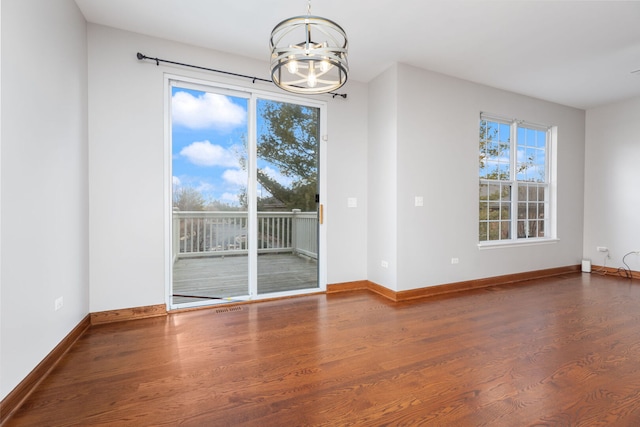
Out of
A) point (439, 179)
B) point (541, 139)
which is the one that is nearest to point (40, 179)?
point (439, 179)

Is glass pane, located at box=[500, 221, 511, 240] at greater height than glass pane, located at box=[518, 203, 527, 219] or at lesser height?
lesser

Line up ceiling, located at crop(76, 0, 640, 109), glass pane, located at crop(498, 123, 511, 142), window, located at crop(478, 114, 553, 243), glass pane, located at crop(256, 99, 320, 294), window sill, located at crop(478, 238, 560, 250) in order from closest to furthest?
1. ceiling, located at crop(76, 0, 640, 109)
2. glass pane, located at crop(256, 99, 320, 294)
3. window sill, located at crop(478, 238, 560, 250)
4. window, located at crop(478, 114, 553, 243)
5. glass pane, located at crop(498, 123, 511, 142)

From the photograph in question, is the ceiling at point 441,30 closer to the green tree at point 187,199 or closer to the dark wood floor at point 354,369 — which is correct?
the green tree at point 187,199

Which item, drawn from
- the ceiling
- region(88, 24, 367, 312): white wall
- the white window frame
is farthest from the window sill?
region(88, 24, 367, 312): white wall

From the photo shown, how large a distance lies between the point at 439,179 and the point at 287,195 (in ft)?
6.54

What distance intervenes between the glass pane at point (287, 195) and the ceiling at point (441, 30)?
747mm

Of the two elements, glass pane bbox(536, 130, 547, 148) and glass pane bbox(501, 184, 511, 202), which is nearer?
glass pane bbox(501, 184, 511, 202)

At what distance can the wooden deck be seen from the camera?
10.6ft

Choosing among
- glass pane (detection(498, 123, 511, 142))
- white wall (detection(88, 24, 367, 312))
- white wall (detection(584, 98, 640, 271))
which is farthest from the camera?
white wall (detection(584, 98, 640, 271))

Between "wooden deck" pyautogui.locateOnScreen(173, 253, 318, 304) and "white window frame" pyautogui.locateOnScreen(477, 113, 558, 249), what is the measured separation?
102 inches

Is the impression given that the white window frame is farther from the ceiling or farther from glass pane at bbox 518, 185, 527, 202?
the ceiling

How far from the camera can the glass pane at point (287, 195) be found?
355 cm

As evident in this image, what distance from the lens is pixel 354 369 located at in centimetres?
201

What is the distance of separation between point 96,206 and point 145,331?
1.26m
